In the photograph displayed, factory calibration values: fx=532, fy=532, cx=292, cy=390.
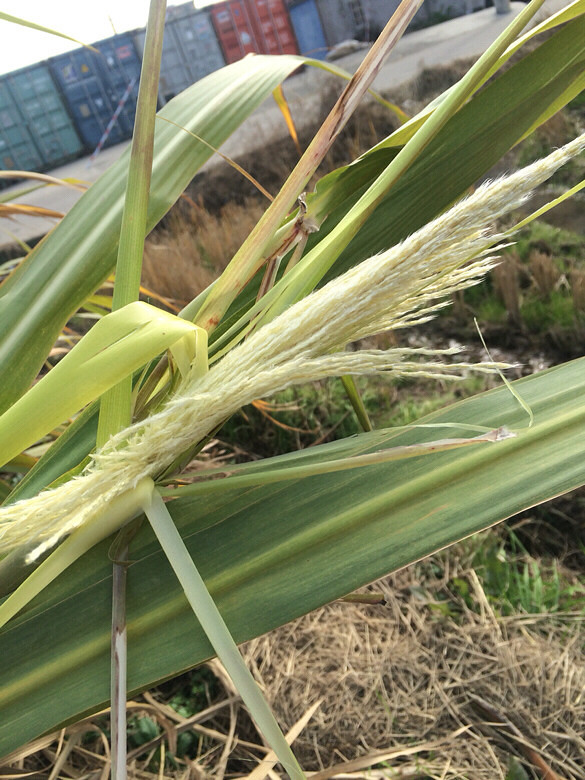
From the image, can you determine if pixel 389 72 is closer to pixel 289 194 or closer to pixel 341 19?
pixel 341 19

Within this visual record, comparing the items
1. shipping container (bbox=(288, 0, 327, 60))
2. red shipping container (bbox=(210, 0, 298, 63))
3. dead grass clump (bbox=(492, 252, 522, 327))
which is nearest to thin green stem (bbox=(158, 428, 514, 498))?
dead grass clump (bbox=(492, 252, 522, 327))

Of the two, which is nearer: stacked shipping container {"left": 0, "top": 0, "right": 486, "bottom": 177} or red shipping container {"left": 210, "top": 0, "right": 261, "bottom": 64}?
stacked shipping container {"left": 0, "top": 0, "right": 486, "bottom": 177}

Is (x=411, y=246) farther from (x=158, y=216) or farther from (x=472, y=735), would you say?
A: (x=472, y=735)

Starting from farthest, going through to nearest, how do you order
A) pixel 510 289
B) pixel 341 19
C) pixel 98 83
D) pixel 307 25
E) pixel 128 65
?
pixel 98 83 < pixel 128 65 < pixel 307 25 < pixel 341 19 < pixel 510 289

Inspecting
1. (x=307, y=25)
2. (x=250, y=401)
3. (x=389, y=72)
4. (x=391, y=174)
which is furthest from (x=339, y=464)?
(x=307, y=25)

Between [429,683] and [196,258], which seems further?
[196,258]

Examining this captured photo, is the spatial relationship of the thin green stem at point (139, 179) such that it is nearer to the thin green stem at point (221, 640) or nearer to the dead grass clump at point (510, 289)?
the thin green stem at point (221, 640)

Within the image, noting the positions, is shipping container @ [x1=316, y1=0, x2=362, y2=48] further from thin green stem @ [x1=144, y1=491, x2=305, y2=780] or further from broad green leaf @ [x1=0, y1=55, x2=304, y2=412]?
thin green stem @ [x1=144, y1=491, x2=305, y2=780]
